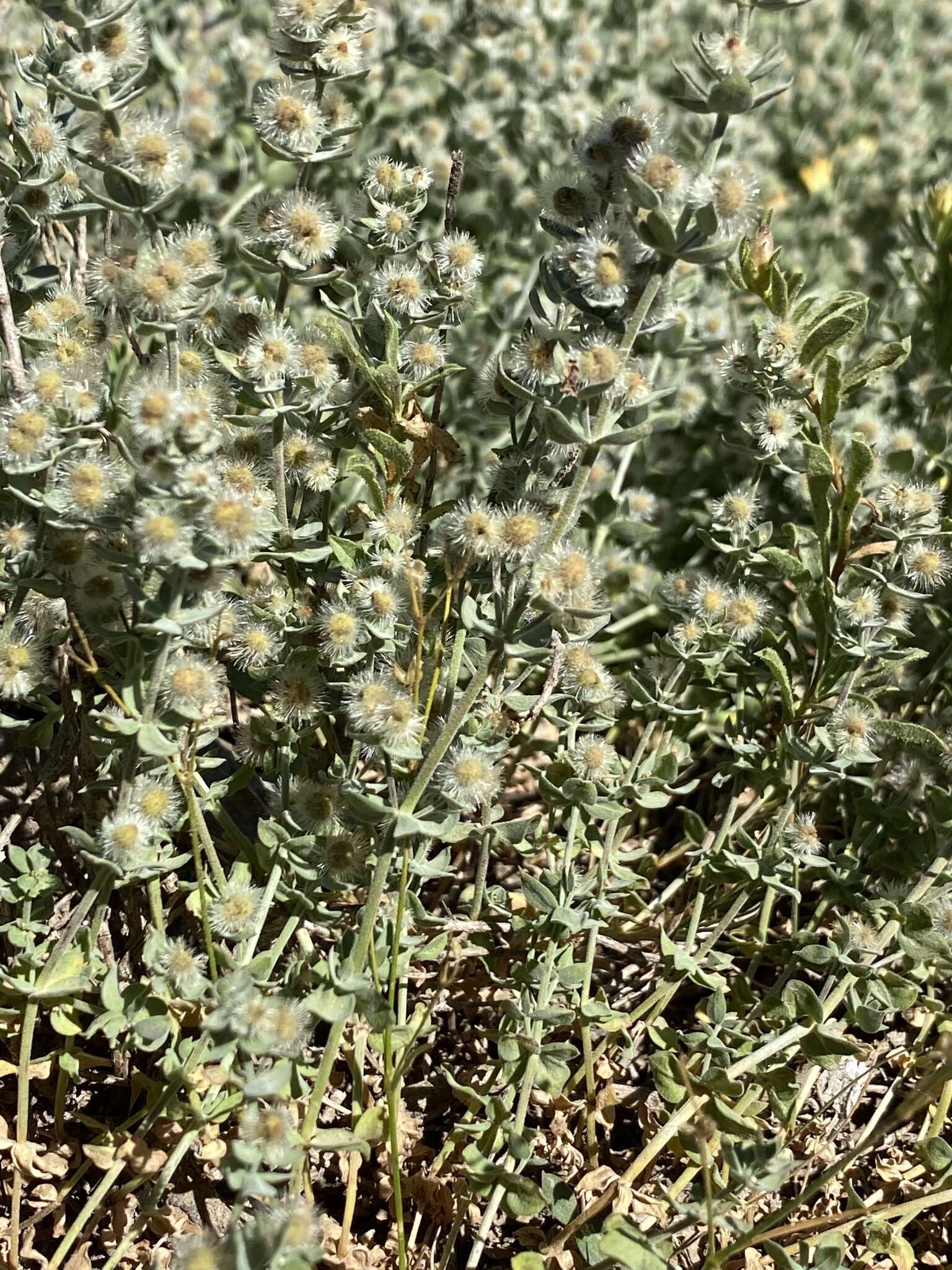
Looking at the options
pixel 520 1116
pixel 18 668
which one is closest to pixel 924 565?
pixel 520 1116

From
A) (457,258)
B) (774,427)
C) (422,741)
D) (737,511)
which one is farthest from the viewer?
(737,511)

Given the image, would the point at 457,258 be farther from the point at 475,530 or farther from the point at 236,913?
the point at 236,913

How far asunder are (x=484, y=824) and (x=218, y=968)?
0.54 m

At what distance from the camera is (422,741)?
199 cm

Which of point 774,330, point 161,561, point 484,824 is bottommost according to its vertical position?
point 484,824

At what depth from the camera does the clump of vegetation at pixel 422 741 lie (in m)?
1.84

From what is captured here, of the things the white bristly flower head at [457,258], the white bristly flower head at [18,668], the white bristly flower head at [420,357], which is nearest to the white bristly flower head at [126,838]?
the white bristly flower head at [18,668]

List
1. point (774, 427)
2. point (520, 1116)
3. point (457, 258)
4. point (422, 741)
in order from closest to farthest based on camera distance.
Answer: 1. point (422, 741)
2. point (520, 1116)
3. point (457, 258)
4. point (774, 427)

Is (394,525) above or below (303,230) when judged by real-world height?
below

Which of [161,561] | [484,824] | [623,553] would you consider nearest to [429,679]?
[484,824]

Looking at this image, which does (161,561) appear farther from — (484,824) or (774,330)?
(774,330)

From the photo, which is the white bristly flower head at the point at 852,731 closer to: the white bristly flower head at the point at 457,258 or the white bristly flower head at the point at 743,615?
the white bristly flower head at the point at 743,615

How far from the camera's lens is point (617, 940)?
8.91ft

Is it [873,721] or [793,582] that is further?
[793,582]
